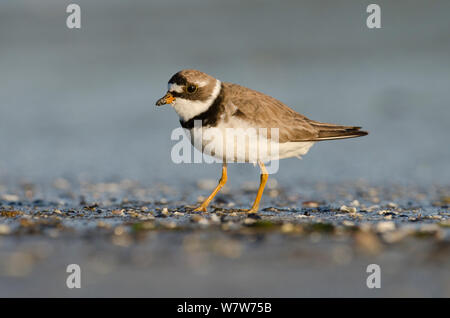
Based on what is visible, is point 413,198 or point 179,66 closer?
point 413,198

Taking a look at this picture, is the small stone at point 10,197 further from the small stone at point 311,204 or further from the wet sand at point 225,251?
the small stone at point 311,204

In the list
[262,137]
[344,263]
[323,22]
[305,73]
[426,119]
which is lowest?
[344,263]

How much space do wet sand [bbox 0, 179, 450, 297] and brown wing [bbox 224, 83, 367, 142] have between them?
0.82 meters

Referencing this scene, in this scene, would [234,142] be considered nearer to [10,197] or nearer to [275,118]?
[275,118]

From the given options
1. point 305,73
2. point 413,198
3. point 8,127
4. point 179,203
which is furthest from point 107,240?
point 305,73

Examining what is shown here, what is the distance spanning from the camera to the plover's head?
5.64 meters

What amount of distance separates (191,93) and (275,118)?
0.91 meters

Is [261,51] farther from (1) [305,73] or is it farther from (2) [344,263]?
(2) [344,263]

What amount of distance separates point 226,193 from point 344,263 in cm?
399

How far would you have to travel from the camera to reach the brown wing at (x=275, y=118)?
5.71 m

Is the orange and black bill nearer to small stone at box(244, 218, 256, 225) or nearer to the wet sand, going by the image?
the wet sand

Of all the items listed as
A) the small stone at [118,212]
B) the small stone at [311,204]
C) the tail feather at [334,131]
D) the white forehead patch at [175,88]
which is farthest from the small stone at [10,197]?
the tail feather at [334,131]

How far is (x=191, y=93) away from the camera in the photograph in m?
5.68

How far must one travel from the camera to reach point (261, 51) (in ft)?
60.0
